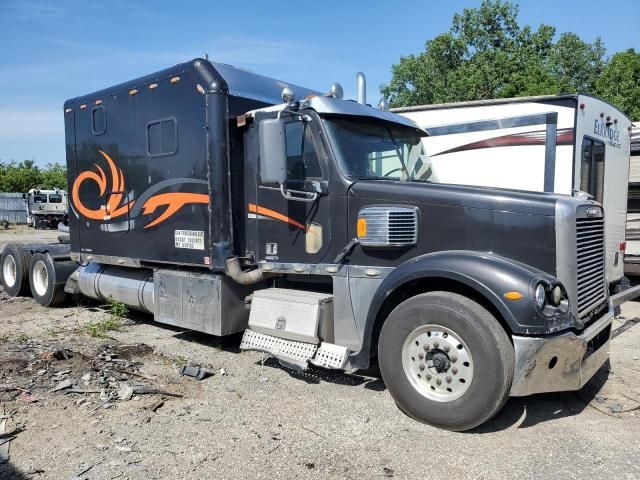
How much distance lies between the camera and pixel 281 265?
217 inches

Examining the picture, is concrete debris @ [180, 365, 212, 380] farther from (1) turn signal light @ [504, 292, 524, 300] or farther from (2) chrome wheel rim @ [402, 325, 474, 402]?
(1) turn signal light @ [504, 292, 524, 300]

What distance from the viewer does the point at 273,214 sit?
556 centimetres

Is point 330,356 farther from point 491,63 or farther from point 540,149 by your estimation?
point 491,63

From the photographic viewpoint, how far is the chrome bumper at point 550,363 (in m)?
3.80

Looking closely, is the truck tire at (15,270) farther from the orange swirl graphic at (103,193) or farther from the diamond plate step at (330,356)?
the diamond plate step at (330,356)

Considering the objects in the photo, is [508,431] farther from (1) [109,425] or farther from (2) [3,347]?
(2) [3,347]

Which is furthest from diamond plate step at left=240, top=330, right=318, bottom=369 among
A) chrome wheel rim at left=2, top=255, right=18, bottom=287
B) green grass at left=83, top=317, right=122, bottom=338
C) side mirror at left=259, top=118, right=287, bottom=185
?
chrome wheel rim at left=2, top=255, right=18, bottom=287

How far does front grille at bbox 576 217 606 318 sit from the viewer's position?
4.22 meters

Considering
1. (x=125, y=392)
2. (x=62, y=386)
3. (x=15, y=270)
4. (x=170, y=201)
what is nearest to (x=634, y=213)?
(x=170, y=201)

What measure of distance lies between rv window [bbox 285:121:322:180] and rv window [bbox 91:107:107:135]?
3.50 m

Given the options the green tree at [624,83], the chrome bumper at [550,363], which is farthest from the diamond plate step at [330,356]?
the green tree at [624,83]

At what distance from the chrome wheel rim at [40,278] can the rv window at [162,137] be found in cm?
384

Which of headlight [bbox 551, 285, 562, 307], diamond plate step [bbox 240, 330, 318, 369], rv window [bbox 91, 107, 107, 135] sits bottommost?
diamond plate step [bbox 240, 330, 318, 369]

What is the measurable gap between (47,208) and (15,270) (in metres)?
25.9
